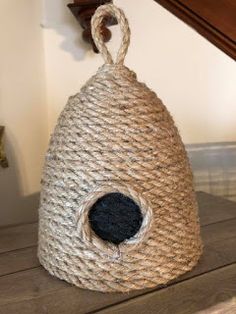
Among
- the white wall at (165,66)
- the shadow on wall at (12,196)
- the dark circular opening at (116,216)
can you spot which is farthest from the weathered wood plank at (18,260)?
the white wall at (165,66)

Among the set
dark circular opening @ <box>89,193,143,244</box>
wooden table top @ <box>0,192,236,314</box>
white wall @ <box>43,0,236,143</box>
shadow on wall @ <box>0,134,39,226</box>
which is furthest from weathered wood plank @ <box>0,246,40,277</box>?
white wall @ <box>43,0,236,143</box>

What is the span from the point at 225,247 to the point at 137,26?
65cm

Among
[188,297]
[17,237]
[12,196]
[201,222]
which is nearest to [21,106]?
[12,196]

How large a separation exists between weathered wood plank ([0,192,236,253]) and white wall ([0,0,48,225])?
0.18 metres

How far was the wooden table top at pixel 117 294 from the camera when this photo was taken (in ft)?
1.68

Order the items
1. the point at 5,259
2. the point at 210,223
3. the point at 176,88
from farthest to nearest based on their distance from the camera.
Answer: the point at 176,88, the point at 210,223, the point at 5,259

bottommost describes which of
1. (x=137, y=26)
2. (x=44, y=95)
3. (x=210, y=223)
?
(x=210, y=223)

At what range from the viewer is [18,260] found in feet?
2.10

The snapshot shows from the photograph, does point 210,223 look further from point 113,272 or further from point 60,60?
point 60,60

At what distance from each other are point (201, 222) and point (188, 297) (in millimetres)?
285

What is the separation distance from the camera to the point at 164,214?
550 mm

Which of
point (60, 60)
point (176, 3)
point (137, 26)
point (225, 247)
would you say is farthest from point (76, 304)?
point (137, 26)

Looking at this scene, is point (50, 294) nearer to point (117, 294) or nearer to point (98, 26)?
point (117, 294)

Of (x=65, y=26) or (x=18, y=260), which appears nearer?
(x=18, y=260)
